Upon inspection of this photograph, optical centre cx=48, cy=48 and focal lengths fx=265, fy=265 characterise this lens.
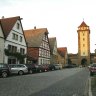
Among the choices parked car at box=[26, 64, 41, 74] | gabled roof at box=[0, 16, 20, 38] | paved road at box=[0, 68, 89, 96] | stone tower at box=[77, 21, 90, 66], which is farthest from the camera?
stone tower at box=[77, 21, 90, 66]

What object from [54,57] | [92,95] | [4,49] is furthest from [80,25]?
[92,95]

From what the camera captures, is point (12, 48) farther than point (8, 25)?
No

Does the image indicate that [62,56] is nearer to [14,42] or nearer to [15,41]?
[15,41]

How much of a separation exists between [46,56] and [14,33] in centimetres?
2503

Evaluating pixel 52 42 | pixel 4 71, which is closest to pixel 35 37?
pixel 52 42

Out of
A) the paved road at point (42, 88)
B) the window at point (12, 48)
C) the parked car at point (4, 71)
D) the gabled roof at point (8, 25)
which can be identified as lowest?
the paved road at point (42, 88)

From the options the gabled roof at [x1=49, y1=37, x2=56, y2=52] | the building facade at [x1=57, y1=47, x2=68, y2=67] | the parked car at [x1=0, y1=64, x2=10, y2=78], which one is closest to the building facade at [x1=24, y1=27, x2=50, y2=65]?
the gabled roof at [x1=49, y1=37, x2=56, y2=52]

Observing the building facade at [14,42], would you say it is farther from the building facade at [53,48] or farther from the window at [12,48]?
the building facade at [53,48]

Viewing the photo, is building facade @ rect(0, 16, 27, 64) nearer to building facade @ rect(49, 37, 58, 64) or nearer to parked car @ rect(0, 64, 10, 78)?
parked car @ rect(0, 64, 10, 78)

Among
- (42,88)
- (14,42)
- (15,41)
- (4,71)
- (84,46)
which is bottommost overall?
(42,88)

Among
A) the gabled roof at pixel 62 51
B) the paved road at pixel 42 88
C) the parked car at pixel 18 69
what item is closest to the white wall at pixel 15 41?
the parked car at pixel 18 69

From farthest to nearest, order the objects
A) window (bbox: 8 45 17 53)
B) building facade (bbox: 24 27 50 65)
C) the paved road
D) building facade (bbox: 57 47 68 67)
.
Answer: building facade (bbox: 57 47 68 67), building facade (bbox: 24 27 50 65), window (bbox: 8 45 17 53), the paved road

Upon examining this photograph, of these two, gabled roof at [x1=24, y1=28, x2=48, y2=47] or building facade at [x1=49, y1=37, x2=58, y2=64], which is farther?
building facade at [x1=49, y1=37, x2=58, y2=64]

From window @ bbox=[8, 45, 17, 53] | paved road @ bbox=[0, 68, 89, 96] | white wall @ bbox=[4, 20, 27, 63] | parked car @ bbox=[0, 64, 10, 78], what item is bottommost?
paved road @ bbox=[0, 68, 89, 96]
